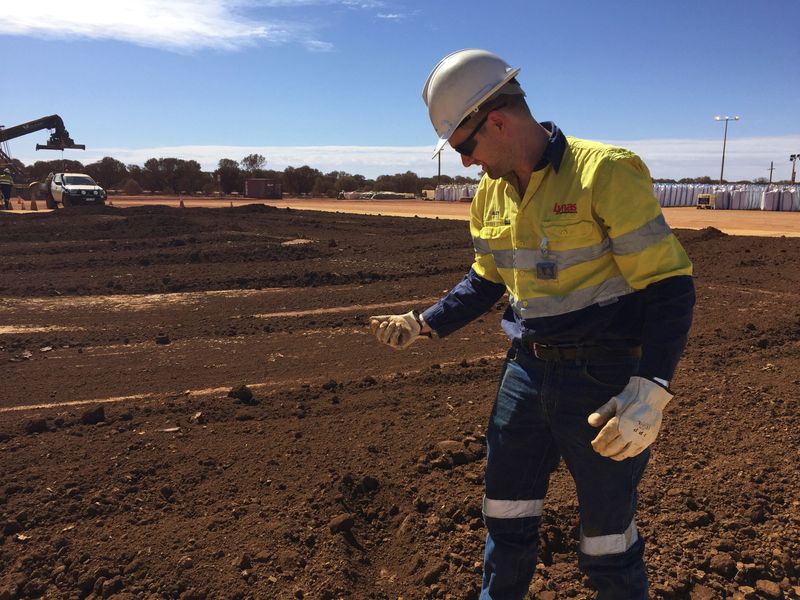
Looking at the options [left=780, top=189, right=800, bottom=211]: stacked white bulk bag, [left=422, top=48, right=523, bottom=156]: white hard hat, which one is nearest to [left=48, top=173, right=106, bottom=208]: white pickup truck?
[left=422, top=48, right=523, bottom=156]: white hard hat

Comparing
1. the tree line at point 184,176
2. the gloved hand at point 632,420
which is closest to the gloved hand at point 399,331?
the gloved hand at point 632,420

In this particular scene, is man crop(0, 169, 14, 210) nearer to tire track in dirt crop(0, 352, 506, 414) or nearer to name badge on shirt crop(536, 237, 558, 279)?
tire track in dirt crop(0, 352, 506, 414)

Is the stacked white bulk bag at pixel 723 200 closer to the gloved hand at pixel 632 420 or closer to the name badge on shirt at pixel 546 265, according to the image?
the name badge on shirt at pixel 546 265

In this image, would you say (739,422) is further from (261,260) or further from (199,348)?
(261,260)

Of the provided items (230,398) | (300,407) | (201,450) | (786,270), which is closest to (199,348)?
(230,398)

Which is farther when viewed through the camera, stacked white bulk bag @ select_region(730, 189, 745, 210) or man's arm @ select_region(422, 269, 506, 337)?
stacked white bulk bag @ select_region(730, 189, 745, 210)

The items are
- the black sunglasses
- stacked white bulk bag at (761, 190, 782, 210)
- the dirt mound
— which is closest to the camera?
the black sunglasses

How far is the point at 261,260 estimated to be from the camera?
42.6ft

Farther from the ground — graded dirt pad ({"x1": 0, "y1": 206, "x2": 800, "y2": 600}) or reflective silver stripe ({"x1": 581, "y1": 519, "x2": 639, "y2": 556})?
reflective silver stripe ({"x1": 581, "y1": 519, "x2": 639, "y2": 556})

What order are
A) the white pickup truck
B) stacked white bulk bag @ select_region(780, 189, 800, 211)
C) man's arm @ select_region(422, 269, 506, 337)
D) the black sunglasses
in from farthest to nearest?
1. stacked white bulk bag @ select_region(780, 189, 800, 211)
2. the white pickup truck
3. man's arm @ select_region(422, 269, 506, 337)
4. the black sunglasses

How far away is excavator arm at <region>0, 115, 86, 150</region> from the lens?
30234mm

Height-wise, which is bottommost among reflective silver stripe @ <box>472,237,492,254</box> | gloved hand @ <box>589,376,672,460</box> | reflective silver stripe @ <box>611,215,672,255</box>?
gloved hand @ <box>589,376,672,460</box>

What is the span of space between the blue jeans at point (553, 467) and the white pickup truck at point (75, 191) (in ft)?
94.5

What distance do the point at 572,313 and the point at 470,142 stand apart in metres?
0.67
